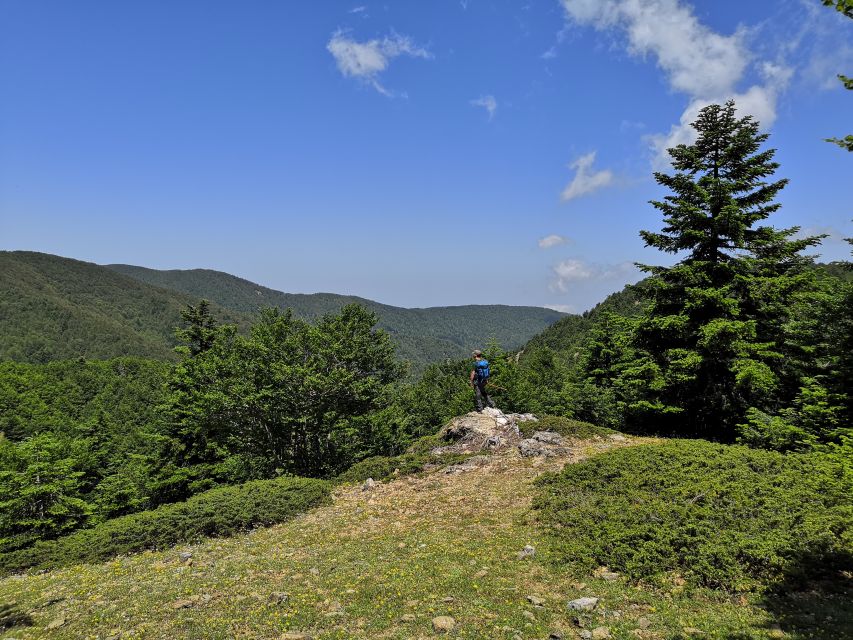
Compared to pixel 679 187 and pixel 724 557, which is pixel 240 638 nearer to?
pixel 724 557

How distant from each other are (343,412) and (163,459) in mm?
12762

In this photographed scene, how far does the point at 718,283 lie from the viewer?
17797 millimetres

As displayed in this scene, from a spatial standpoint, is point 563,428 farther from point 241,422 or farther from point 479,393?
A: point 241,422

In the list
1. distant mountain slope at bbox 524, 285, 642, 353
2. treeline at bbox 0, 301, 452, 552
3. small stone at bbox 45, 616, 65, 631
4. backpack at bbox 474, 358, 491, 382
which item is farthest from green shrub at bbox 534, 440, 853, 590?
distant mountain slope at bbox 524, 285, 642, 353

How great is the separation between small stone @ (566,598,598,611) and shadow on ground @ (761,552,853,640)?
2.20 m

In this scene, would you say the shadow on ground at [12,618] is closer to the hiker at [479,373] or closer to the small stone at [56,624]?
the small stone at [56,624]

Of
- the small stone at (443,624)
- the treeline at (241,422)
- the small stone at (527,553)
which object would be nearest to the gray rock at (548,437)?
the small stone at (527,553)

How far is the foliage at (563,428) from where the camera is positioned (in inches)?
674

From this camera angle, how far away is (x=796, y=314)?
1677 cm

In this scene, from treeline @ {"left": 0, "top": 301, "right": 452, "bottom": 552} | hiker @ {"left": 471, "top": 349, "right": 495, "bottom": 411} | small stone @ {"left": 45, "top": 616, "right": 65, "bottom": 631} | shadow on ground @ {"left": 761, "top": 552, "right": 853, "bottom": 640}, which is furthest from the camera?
treeline @ {"left": 0, "top": 301, "right": 452, "bottom": 552}

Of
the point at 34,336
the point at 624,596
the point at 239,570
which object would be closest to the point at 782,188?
the point at 624,596

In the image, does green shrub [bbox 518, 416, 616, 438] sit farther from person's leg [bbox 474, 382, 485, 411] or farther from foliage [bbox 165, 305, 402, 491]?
foliage [bbox 165, 305, 402, 491]

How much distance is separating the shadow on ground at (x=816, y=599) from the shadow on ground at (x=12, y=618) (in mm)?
11220

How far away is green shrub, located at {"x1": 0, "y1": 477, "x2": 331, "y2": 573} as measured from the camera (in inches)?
473
